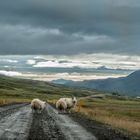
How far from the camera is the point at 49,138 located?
22.9 m

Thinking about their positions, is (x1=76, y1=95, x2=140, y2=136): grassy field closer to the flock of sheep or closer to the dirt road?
the flock of sheep

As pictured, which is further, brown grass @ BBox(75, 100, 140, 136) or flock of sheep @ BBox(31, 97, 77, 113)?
flock of sheep @ BBox(31, 97, 77, 113)

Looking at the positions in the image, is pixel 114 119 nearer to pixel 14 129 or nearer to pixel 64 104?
pixel 64 104

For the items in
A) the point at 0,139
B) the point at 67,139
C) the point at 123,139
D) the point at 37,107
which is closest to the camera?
the point at 0,139

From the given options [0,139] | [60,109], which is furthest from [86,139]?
[60,109]

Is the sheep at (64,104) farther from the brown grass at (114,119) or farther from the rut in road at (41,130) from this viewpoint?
the rut in road at (41,130)

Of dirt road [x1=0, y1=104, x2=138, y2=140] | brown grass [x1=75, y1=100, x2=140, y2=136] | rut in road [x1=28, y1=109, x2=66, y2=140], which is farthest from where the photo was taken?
brown grass [x1=75, y1=100, x2=140, y2=136]

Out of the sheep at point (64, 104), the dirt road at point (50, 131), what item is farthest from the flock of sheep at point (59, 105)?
the dirt road at point (50, 131)

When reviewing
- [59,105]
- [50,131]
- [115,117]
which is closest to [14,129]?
[50,131]

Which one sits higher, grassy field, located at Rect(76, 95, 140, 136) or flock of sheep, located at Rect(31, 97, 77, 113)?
flock of sheep, located at Rect(31, 97, 77, 113)

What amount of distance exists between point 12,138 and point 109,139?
17.7 ft

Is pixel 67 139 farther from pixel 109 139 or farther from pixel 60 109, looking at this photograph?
pixel 60 109

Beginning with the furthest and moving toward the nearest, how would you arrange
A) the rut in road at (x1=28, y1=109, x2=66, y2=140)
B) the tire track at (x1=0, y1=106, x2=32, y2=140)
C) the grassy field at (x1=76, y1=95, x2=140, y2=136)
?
1. the grassy field at (x1=76, y1=95, x2=140, y2=136)
2. the rut in road at (x1=28, y1=109, x2=66, y2=140)
3. the tire track at (x1=0, y1=106, x2=32, y2=140)

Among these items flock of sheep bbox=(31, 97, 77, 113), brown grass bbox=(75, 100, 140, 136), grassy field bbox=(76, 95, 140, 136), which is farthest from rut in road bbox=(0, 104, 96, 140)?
flock of sheep bbox=(31, 97, 77, 113)
